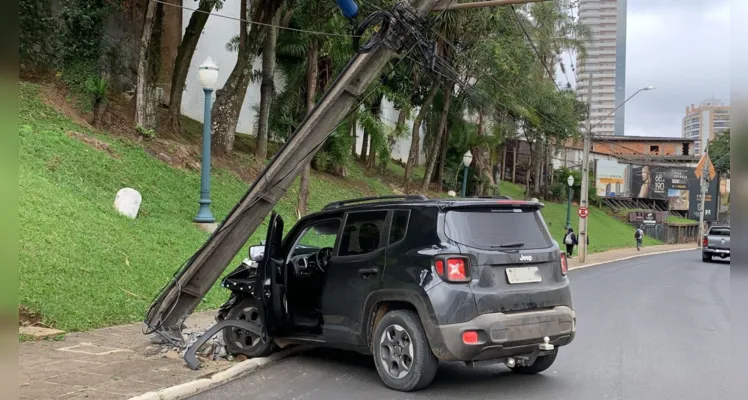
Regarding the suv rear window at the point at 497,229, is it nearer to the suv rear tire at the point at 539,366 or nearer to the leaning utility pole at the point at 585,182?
the suv rear tire at the point at 539,366

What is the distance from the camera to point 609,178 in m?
64.9

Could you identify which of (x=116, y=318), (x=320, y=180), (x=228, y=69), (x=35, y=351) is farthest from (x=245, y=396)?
(x=228, y=69)

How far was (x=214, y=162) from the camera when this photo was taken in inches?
796

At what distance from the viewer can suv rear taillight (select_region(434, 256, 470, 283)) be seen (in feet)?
18.6

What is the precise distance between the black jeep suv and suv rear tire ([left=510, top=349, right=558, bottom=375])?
1cm

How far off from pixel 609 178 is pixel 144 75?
56341 mm

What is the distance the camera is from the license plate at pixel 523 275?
5891 mm

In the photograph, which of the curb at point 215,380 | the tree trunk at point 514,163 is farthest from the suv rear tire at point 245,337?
the tree trunk at point 514,163

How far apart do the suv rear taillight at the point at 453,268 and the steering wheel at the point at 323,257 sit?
169cm

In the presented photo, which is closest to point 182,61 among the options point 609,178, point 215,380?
point 215,380

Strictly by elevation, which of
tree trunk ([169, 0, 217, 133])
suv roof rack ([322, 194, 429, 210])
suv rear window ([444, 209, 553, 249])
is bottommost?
suv rear window ([444, 209, 553, 249])

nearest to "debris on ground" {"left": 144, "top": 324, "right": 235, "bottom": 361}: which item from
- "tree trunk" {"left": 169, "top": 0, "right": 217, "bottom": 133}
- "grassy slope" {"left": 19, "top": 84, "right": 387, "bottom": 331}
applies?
"grassy slope" {"left": 19, "top": 84, "right": 387, "bottom": 331}

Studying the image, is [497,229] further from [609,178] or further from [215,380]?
[609,178]

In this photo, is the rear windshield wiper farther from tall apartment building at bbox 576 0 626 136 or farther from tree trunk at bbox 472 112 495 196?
tree trunk at bbox 472 112 495 196
